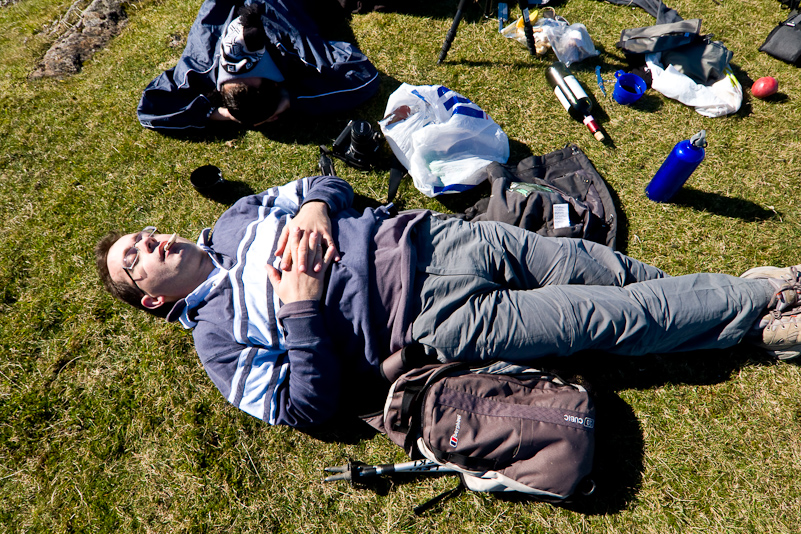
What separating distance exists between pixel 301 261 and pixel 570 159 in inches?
108

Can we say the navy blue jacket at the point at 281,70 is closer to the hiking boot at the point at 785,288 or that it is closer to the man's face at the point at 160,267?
the man's face at the point at 160,267

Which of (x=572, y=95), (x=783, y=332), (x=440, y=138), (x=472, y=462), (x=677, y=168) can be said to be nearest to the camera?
(x=472, y=462)

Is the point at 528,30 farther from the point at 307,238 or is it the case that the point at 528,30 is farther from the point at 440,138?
the point at 307,238

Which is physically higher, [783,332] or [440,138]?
[440,138]

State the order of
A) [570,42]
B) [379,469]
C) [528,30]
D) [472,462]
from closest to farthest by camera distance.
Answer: [472,462]
[379,469]
[528,30]
[570,42]

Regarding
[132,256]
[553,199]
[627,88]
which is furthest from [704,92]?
[132,256]

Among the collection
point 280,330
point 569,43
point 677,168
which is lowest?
point 677,168

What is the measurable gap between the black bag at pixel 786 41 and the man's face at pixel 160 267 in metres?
6.11

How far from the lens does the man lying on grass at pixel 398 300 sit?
260 cm

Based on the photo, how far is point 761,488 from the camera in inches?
106

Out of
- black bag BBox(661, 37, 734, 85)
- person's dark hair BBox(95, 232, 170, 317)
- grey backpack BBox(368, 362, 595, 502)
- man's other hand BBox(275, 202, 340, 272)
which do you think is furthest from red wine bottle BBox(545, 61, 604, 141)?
person's dark hair BBox(95, 232, 170, 317)

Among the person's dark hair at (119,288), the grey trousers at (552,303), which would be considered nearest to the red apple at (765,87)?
the grey trousers at (552,303)

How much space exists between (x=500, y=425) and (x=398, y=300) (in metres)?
1.02

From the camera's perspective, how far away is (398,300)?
2.66m
